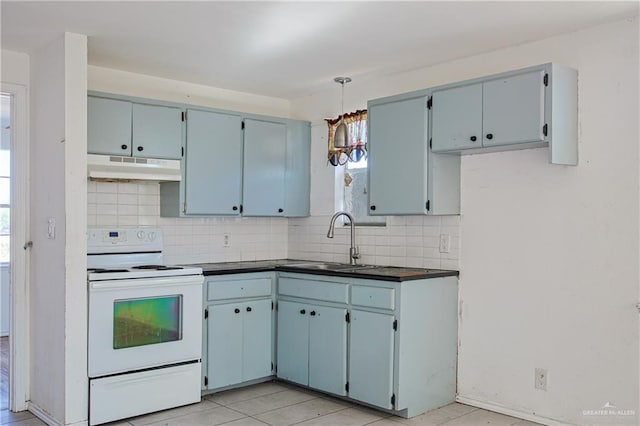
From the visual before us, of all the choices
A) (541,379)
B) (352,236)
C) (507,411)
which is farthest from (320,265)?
(541,379)

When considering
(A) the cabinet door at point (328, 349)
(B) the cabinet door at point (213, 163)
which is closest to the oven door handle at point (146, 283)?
(B) the cabinet door at point (213, 163)

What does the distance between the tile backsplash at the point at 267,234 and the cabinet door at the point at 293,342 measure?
0.70m

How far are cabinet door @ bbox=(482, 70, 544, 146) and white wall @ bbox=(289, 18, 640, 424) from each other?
1.05ft

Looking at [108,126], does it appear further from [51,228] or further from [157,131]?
Answer: [51,228]

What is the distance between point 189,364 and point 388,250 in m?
1.65

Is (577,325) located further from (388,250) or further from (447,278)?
(388,250)

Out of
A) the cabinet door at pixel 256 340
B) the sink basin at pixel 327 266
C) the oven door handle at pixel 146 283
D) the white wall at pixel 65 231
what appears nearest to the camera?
the white wall at pixel 65 231

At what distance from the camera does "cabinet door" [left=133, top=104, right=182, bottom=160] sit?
4.02m

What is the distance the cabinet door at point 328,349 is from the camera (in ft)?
12.7

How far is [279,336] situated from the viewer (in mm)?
4359

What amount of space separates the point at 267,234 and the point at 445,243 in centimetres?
176

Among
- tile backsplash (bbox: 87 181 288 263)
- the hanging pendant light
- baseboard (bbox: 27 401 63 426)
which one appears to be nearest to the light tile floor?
baseboard (bbox: 27 401 63 426)

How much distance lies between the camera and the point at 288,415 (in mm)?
3686

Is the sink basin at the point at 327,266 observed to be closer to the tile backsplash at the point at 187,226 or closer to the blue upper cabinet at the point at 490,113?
the tile backsplash at the point at 187,226
